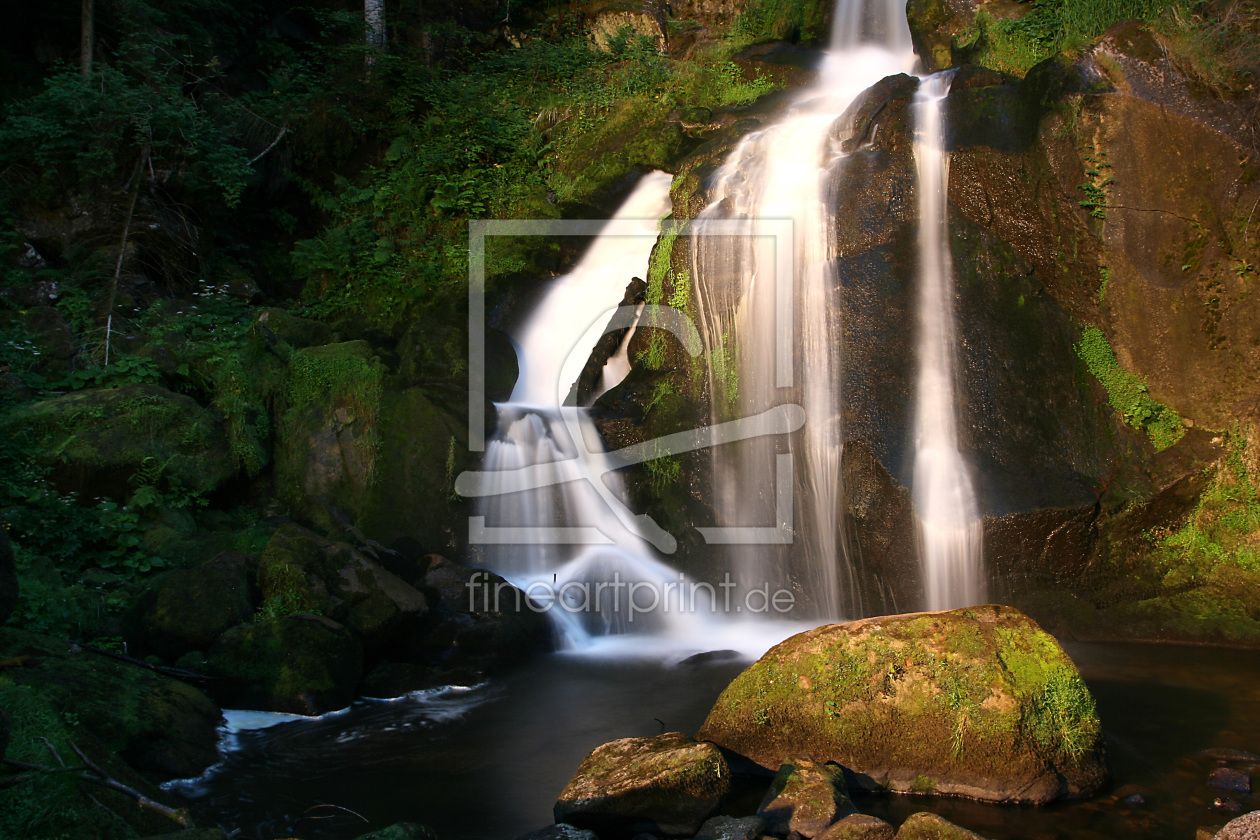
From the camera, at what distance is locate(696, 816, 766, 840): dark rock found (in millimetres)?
4133

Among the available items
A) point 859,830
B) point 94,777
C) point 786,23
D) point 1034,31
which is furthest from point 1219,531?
point 786,23

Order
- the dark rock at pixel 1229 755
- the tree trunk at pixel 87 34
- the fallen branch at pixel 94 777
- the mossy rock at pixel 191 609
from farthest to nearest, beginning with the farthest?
the tree trunk at pixel 87 34 → the mossy rock at pixel 191 609 → the dark rock at pixel 1229 755 → the fallen branch at pixel 94 777

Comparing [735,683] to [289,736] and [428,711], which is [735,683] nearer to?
[428,711]

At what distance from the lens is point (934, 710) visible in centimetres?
476

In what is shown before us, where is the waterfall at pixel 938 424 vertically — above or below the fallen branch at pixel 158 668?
above

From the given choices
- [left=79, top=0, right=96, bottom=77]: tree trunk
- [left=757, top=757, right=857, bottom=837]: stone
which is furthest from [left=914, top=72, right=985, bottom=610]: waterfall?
[left=79, top=0, right=96, bottom=77]: tree trunk

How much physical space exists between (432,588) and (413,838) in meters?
4.06

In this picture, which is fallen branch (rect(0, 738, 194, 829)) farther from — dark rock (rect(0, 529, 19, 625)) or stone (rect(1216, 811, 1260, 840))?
stone (rect(1216, 811, 1260, 840))

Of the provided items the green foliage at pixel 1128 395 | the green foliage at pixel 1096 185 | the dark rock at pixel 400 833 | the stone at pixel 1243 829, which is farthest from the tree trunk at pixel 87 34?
the stone at pixel 1243 829

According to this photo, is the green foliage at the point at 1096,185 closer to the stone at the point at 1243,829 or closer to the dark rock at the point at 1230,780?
→ the dark rock at the point at 1230,780

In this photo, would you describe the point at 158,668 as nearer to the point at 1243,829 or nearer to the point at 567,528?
the point at 567,528

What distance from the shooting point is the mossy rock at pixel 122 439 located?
757cm

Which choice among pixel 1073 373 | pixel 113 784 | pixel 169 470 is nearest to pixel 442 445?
pixel 169 470

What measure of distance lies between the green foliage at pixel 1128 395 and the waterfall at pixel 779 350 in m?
2.48
